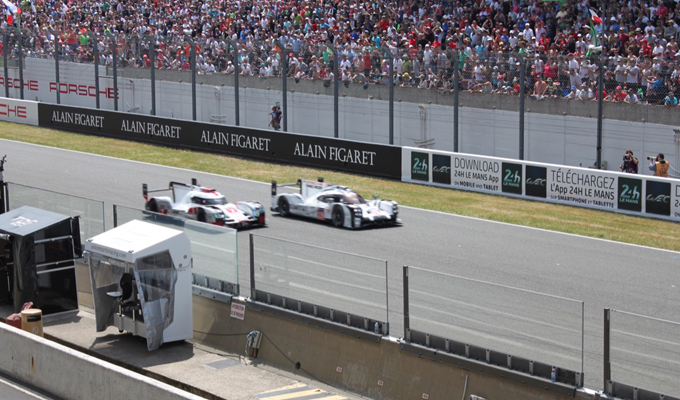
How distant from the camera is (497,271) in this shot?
17344mm

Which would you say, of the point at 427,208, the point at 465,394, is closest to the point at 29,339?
the point at 465,394

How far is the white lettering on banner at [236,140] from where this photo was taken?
3000 cm

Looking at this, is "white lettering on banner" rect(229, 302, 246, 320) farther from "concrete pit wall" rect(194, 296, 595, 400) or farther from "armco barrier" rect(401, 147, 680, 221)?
"armco barrier" rect(401, 147, 680, 221)

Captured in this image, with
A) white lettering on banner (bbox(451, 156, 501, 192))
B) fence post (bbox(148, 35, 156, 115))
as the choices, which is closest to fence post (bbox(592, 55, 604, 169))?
white lettering on banner (bbox(451, 156, 501, 192))

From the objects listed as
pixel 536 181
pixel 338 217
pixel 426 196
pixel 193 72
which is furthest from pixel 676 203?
pixel 193 72

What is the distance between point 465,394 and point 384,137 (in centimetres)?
1905

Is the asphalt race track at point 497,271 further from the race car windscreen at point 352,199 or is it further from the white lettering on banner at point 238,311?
the race car windscreen at point 352,199

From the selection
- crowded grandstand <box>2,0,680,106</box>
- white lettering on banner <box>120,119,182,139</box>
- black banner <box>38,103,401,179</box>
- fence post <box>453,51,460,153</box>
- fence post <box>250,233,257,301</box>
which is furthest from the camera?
white lettering on banner <box>120,119,182,139</box>

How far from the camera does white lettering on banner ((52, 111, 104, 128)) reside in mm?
34812

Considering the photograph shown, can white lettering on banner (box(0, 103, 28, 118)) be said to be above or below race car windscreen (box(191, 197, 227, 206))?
above

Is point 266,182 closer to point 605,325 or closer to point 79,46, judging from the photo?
point 79,46

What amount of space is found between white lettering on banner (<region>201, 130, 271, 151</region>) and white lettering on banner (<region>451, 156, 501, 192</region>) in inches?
272

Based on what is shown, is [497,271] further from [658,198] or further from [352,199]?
[658,198]

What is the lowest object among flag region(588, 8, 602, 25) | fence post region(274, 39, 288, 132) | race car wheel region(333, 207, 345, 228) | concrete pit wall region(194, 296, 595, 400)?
concrete pit wall region(194, 296, 595, 400)
